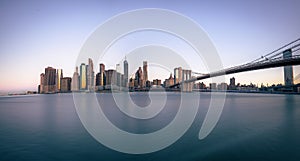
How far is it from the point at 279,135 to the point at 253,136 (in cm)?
105

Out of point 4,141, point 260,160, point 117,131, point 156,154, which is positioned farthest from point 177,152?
point 4,141

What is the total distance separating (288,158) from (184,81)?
46651 mm

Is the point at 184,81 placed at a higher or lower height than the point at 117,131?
higher

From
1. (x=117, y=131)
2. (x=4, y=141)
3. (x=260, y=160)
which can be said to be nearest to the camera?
(x=260, y=160)

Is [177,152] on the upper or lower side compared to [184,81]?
lower

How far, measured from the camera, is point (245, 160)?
411 centimetres

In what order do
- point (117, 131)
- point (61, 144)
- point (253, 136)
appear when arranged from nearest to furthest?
1. point (61, 144)
2. point (253, 136)
3. point (117, 131)

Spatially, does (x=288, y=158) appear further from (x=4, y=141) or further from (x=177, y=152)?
(x=4, y=141)

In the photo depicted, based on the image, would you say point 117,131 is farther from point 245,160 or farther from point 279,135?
point 279,135

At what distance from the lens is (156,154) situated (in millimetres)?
4656

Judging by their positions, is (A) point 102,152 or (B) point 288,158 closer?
(B) point 288,158

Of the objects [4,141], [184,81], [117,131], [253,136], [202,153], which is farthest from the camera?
[184,81]

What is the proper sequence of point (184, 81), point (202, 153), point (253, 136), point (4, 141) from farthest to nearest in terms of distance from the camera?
point (184, 81)
point (253, 136)
point (4, 141)
point (202, 153)

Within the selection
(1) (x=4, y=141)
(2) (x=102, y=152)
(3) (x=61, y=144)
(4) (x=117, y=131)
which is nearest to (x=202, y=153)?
(2) (x=102, y=152)
